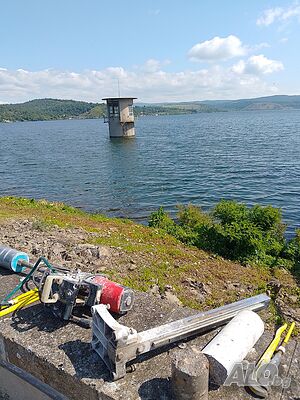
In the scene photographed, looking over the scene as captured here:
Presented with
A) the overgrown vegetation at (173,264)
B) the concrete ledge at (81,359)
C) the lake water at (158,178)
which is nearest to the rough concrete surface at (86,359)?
the concrete ledge at (81,359)

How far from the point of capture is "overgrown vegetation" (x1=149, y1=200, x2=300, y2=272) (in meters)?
12.0

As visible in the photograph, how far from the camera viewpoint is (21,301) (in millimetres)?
3750

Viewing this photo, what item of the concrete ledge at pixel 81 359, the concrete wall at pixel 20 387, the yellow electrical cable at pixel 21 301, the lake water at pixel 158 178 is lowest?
the lake water at pixel 158 178

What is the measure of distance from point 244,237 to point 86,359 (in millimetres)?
9798

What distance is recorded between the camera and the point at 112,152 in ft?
171

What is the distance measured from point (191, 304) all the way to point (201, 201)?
1648cm

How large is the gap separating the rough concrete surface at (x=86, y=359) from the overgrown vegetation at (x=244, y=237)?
8706 millimetres

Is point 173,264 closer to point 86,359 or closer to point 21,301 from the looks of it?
point 21,301

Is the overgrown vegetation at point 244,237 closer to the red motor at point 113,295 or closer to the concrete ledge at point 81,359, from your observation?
the concrete ledge at point 81,359

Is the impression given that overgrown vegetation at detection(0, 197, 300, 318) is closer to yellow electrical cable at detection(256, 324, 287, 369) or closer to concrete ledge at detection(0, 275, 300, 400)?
concrete ledge at detection(0, 275, 300, 400)
